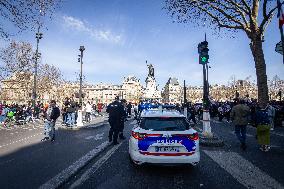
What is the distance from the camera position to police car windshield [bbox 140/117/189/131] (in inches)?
261

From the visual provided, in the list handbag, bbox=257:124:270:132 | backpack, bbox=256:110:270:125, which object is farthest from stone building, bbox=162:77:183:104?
handbag, bbox=257:124:270:132

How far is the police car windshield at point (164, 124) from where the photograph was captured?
21.8ft

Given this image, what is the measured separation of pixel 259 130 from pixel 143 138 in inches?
203

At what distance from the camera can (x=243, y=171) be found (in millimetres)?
6488

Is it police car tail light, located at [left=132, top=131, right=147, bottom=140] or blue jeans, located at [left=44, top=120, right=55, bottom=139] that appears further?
blue jeans, located at [left=44, top=120, right=55, bottom=139]

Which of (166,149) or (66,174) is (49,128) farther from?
(166,149)

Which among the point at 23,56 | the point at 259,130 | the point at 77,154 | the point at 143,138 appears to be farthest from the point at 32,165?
the point at 23,56

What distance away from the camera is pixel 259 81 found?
720 inches

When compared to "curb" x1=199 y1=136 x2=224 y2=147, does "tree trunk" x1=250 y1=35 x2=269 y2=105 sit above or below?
above

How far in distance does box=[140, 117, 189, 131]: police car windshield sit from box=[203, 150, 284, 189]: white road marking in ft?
4.90

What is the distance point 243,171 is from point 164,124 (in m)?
2.11

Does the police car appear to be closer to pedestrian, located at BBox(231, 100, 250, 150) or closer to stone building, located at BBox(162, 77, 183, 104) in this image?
pedestrian, located at BBox(231, 100, 250, 150)

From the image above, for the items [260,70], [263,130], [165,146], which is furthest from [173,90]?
[165,146]

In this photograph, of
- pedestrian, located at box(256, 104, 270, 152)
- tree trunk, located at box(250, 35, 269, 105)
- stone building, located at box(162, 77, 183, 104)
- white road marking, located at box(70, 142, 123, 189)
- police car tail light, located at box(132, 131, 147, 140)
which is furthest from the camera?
stone building, located at box(162, 77, 183, 104)
